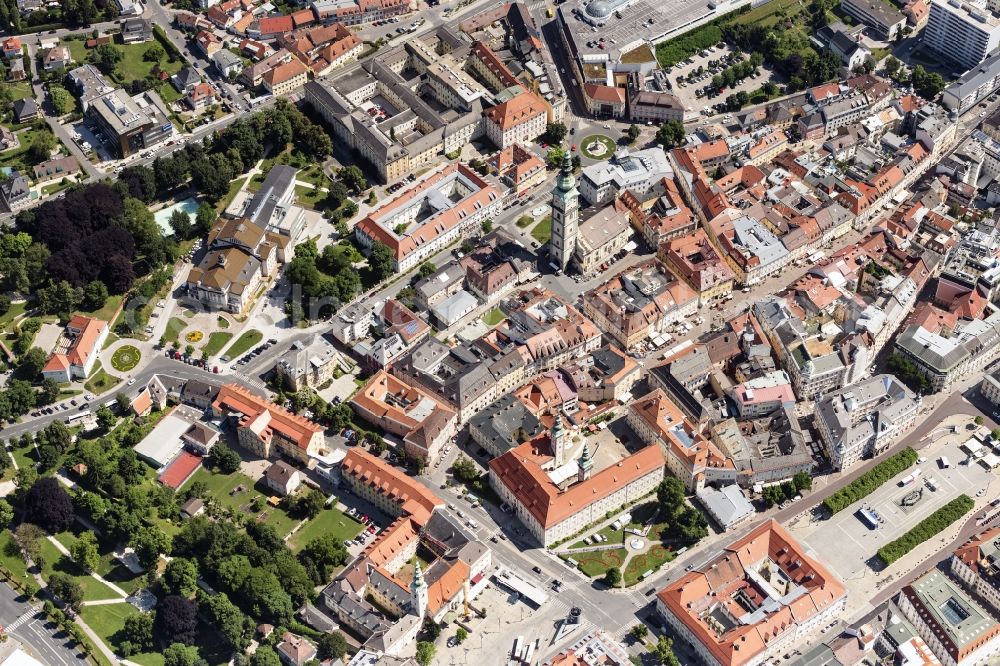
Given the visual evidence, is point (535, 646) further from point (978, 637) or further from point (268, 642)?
point (978, 637)

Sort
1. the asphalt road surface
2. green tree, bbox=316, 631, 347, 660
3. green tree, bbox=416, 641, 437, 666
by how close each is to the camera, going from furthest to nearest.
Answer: the asphalt road surface → green tree, bbox=416, 641, 437, 666 → green tree, bbox=316, 631, 347, 660

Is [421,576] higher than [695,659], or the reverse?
[421,576]

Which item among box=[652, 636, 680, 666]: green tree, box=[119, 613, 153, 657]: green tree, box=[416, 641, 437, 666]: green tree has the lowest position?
box=[652, 636, 680, 666]: green tree

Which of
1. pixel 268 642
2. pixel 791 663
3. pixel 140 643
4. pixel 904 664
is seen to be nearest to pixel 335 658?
pixel 268 642

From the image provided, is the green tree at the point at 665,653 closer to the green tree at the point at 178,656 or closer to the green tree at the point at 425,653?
the green tree at the point at 425,653

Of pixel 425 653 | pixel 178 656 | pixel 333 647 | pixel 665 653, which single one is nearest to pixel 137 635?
pixel 178 656

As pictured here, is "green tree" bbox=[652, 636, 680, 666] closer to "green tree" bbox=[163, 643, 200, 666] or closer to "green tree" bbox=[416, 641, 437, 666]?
"green tree" bbox=[416, 641, 437, 666]

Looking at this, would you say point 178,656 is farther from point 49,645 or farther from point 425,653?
point 425,653

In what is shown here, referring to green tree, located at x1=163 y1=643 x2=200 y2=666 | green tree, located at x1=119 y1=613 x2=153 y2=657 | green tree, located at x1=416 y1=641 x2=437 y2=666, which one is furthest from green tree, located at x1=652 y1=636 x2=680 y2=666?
green tree, located at x1=119 y1=613 x2=153 y2=657
